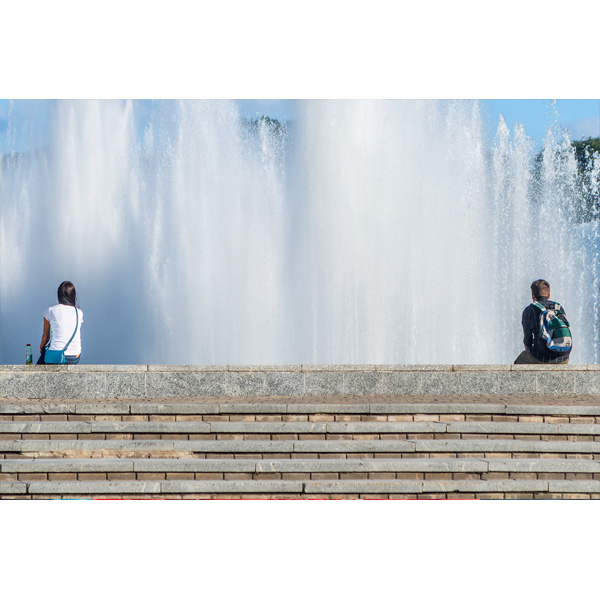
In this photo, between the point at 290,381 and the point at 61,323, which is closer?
the point at 290,381

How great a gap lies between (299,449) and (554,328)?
319 cm

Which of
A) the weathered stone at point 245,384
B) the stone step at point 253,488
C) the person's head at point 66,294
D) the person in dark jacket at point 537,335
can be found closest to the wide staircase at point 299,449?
the stone step at point 253,488

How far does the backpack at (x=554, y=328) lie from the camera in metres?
8.49

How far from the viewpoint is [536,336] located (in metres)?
8.59

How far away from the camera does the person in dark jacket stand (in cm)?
854

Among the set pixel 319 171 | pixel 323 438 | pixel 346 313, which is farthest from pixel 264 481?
pixel 319 171

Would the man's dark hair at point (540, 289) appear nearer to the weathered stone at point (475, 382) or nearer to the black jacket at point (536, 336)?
the black jacket at point (536, 336)

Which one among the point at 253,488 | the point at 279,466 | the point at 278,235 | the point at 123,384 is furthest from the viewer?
the point at 278,235

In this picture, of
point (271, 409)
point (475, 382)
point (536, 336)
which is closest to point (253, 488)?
point (271, 409)

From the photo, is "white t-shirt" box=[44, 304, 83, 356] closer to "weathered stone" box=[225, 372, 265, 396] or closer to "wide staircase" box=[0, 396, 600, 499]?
"wide staircase" box=[0, 396, 600, 499]

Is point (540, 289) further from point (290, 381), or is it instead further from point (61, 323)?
point (61, 323)

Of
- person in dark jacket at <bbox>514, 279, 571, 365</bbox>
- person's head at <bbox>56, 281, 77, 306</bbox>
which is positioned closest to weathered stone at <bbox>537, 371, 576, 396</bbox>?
person in dark jacket at <bbox>514, 279, 571, 365</bbox>

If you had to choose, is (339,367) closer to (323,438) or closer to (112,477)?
(323,438)

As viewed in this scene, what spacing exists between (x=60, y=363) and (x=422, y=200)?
11100mm
